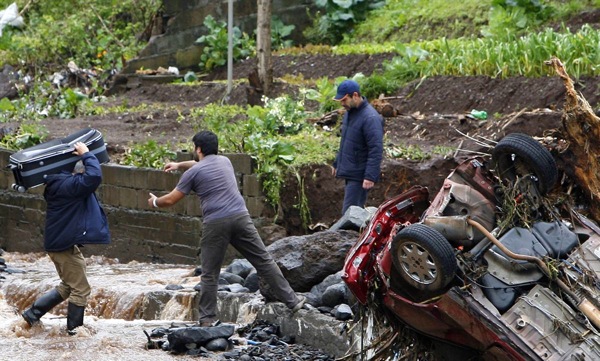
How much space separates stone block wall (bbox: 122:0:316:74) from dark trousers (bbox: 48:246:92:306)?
49.5 ft

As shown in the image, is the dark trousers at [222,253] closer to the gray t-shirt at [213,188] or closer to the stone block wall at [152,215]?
the gray t-shirt at [213,188]

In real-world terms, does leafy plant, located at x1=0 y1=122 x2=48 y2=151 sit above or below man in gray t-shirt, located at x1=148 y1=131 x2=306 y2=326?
below

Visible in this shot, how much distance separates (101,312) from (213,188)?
3.36 meters

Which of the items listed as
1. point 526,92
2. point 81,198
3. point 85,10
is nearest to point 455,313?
point 81,198

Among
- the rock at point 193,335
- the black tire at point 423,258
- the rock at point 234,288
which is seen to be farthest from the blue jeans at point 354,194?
the black tire at point 423,258

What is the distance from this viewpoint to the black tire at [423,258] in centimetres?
690

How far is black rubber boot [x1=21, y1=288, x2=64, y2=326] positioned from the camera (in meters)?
10.5

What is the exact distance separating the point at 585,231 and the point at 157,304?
5949 mm

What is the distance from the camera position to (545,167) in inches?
291

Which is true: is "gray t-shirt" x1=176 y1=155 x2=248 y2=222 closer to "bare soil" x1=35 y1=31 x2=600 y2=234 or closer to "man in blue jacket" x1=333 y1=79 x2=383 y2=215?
"man in blue jacket" x1=333 y1=79 x2=383 y2=215

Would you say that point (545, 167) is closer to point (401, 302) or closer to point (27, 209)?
point (401, 302)

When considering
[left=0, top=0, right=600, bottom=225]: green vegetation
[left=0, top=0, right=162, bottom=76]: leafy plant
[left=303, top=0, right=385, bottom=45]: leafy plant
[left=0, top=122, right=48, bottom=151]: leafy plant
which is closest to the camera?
[left=0, top=0, right=600, bottom=225]: green vegetation

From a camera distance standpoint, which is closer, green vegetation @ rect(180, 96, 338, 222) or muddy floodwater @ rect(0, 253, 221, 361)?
muddy floodwater @ rect(0, 253, 221, 361)

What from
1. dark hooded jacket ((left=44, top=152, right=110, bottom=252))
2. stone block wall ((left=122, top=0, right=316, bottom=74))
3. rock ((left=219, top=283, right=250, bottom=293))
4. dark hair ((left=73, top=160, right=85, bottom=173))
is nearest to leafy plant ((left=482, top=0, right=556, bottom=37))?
stone block wall ((left=122, top=0, right=316, bottom=74))
